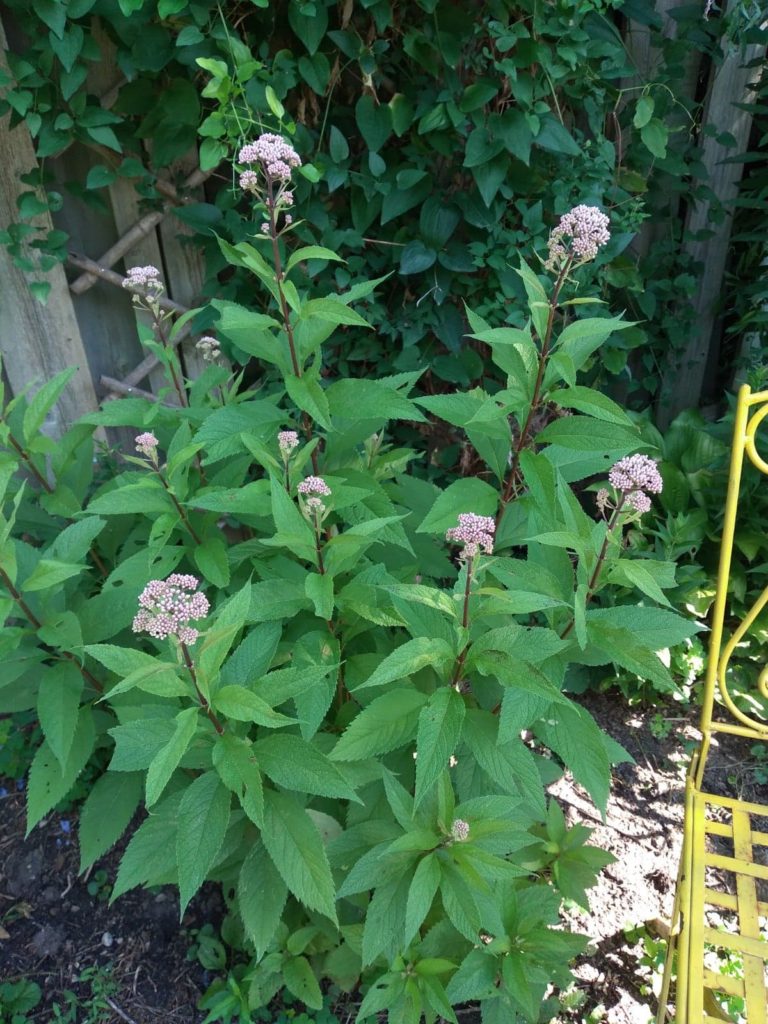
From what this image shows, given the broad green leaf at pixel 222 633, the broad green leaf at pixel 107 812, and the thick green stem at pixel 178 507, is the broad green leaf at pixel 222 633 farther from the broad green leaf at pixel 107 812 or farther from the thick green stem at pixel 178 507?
the broad green leaf at pixel 107 812

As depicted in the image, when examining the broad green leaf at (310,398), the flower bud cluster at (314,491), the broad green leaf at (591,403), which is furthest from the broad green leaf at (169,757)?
the broad green leaf at (591,403)

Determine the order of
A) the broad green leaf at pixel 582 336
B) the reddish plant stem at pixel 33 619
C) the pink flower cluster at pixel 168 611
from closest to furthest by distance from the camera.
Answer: the pink flower cluster at pixel 168 611 < the broad green leaf at pixel 582 336 < the reddish plant stem at pixel 33 619

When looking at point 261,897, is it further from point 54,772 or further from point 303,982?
point 54,772

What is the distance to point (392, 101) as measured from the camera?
7.80 feet

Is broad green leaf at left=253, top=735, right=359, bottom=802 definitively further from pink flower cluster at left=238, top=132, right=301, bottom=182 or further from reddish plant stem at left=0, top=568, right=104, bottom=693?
pink flower cluster at left=238, top=132, right=301, bottom=182

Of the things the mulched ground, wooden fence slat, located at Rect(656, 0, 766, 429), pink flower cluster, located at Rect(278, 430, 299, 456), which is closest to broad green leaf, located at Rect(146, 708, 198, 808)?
pink flower cluster, located at Rect(278, 430, 299, 456)

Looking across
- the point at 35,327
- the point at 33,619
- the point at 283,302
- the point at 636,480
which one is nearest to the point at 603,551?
the point at 636,480

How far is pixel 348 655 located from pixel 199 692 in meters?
0.55

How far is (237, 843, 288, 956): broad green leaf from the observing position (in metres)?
1.38

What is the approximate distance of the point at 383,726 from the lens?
1275mm

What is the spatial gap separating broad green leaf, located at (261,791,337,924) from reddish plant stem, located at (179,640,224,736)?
0.62 ft

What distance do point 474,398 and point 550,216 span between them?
1.46 meters

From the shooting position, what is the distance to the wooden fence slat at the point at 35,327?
2426mm

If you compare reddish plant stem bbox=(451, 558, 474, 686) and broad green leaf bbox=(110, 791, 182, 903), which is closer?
reddish plant stem bbox=(451, 558, 474, 686)
